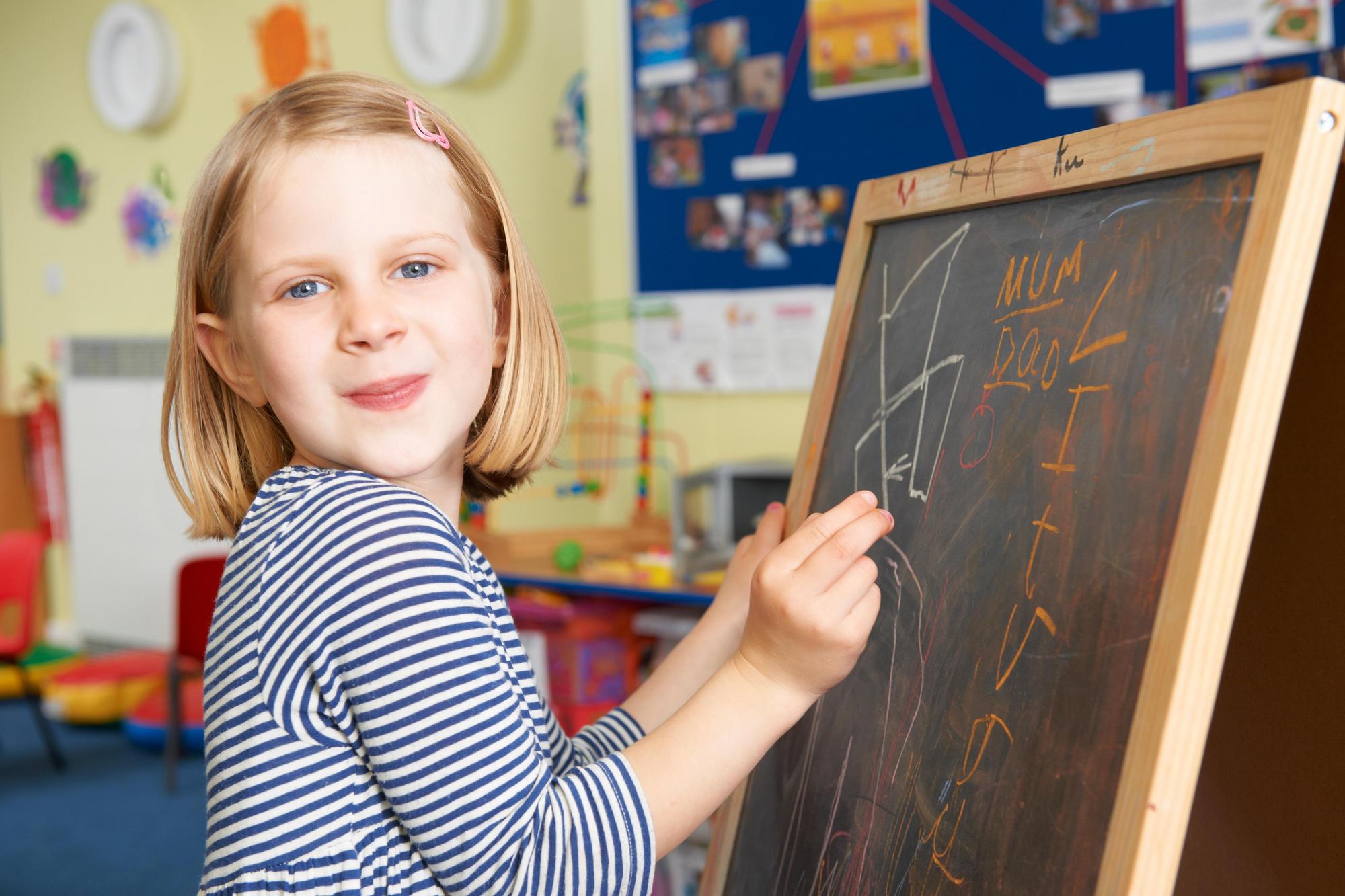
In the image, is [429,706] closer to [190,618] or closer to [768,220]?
[768,220]

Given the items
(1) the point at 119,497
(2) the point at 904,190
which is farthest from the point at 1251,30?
(1) the point at 119,497

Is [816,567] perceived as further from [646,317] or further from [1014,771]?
[646,317]

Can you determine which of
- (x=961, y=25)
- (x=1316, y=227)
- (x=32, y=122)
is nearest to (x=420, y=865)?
(x=1316, y=227)

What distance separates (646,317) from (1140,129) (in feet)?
7.72

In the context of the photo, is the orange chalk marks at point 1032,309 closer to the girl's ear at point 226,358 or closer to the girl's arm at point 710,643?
the girl's arm at point 710,643

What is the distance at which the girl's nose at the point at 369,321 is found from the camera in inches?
33.2

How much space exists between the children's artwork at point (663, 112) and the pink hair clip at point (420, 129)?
2065mm

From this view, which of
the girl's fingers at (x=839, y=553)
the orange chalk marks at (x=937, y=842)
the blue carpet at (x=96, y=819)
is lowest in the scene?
the blue carpet at (x=96, y=819)

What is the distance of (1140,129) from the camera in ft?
2.39

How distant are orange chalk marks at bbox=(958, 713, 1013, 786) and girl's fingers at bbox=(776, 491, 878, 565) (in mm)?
135

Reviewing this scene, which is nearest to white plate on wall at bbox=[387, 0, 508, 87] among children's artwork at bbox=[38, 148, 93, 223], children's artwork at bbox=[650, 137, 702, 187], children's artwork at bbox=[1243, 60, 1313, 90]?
children's artwork at bbox=[650, 137, 702, 187]

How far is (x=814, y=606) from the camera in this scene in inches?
31.4

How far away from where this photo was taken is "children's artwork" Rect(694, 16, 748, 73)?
2826mm

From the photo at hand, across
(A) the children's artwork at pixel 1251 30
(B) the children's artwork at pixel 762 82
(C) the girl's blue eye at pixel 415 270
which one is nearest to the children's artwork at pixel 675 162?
(B) the children's artwork at pixel 762 82
